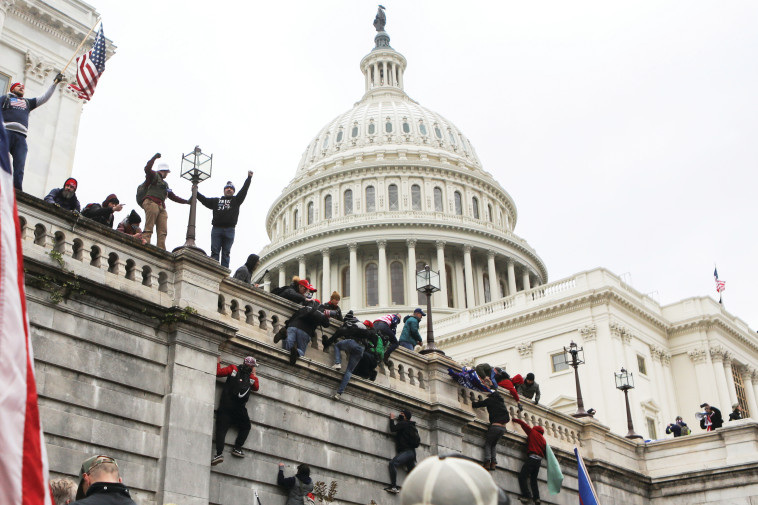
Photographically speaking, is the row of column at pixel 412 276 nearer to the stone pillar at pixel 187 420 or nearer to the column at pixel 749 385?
the column at pixel 749 385

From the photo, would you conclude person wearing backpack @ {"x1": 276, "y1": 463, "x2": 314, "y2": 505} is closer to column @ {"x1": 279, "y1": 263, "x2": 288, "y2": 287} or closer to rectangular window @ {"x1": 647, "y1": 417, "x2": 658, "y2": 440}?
rectangular window @ {"x1": 647, "y1": 417, "x2": 658, "y2": 440}

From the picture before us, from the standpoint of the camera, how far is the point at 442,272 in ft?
255

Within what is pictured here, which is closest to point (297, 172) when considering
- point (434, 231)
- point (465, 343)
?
point (434, 231)

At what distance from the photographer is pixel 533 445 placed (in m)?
22.1

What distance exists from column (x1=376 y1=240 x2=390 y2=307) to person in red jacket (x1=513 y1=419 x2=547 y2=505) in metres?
53.0

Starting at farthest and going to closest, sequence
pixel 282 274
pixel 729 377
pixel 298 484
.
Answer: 1. pixel 282 274
2. pixel 729 377
3. pixel 298 484

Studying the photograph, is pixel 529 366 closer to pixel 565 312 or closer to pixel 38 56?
pixel 565 312

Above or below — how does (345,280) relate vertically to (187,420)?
above

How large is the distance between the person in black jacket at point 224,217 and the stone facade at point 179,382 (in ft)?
5.66

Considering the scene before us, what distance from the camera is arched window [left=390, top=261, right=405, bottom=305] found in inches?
3061

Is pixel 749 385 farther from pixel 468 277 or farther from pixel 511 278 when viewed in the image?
pixel 468 277

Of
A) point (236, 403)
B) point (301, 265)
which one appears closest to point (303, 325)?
point (236, 403)

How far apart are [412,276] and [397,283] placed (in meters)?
2.30

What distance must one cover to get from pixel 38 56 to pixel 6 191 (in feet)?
80.9
